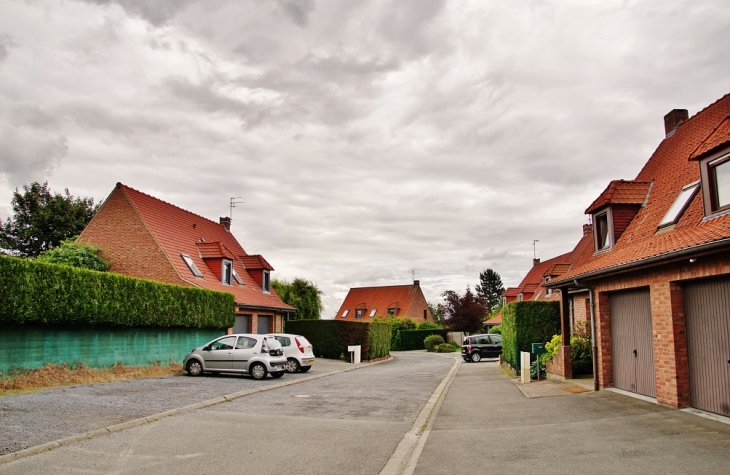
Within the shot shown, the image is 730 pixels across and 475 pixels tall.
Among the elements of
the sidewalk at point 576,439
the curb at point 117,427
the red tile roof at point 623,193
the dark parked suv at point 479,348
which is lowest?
the curb at point 117,427

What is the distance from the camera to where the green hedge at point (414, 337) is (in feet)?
194

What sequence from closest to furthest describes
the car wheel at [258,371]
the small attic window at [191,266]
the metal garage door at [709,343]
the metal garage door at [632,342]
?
Answer: the metal garage door at [709,343] → the metal garage door at [632,342] → the car wheel at [258,371] → the small attic window at [191,266]

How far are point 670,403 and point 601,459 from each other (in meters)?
4.21

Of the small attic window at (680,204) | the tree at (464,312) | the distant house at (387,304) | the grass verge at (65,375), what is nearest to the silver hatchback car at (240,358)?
the grass verge at (65,375)

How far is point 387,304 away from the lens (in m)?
74.2

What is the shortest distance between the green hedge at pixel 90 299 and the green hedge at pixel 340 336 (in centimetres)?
1134

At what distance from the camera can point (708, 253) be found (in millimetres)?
9227

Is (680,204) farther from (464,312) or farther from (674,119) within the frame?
(464,312)

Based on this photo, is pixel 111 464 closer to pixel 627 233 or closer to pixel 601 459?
pixel 601 459

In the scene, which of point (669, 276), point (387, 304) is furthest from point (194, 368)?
point (387, 304)

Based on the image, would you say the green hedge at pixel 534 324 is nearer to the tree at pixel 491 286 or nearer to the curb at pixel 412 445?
the curb at pixel 412 445

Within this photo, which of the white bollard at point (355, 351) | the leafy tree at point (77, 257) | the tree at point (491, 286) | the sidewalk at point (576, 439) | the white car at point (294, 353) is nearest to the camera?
the sidewalk at point (576, 439)

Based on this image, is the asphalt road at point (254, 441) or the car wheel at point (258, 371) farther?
the car wheel at point (258, 371)

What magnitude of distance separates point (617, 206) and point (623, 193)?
1.66ft
